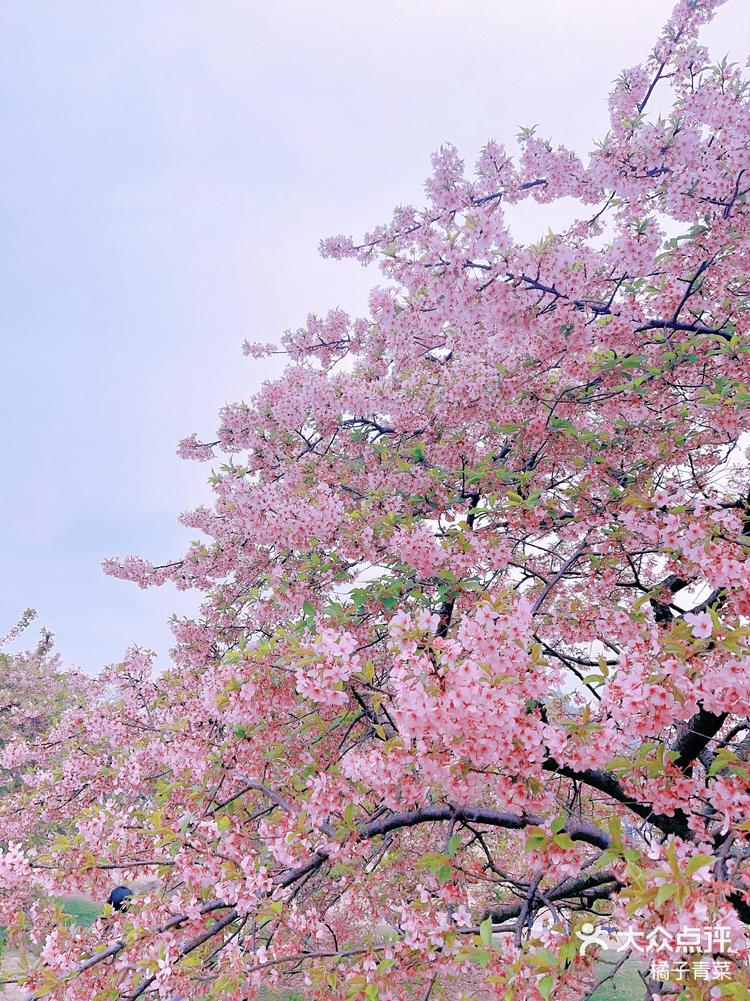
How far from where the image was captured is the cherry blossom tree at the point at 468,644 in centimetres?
229

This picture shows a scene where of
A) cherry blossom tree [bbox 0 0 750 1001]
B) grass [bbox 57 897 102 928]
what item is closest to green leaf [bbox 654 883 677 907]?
cherry blossom tree [bbox 0 0 750 1001]

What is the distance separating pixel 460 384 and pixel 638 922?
396 cm

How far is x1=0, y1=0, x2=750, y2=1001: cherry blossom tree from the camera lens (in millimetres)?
2285

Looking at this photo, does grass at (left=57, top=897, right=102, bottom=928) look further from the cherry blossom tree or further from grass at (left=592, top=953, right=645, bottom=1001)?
grass at (left=592, top=953, right=645, bottom=1001)

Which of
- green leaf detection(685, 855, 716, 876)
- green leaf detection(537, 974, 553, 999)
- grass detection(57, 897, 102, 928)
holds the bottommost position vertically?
green leaf detection(537, 974, 553, 999)

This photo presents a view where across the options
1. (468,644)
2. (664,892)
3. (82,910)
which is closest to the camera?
(664,892)

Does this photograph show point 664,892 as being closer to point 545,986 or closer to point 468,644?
point 545,986

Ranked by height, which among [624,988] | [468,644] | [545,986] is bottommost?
[624,988]

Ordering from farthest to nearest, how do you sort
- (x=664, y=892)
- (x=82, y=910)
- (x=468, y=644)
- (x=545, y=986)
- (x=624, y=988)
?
1. (x=82, y=910)
2. (x=624, y=988)
3. (x=468, y=644)
4. (x=545, y=986)
5. (x=664, y=892)

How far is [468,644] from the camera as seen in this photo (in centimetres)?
236

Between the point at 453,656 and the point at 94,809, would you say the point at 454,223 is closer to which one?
the point at 453,656

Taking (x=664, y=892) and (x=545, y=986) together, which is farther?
(x=545, y=986)

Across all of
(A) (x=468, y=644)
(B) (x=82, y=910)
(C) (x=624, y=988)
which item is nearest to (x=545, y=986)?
(A) (x=468, y=644)

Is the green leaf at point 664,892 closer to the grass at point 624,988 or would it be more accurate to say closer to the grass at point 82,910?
the grass at point 624,988
